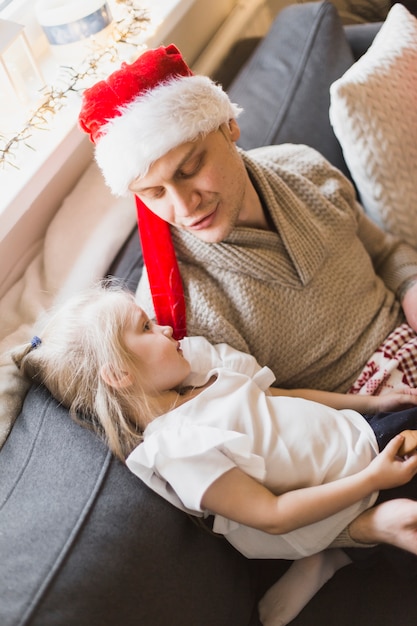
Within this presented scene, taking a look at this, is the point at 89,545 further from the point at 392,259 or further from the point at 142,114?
the point at 392,259

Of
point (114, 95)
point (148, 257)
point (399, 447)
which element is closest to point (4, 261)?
point (148, 257)

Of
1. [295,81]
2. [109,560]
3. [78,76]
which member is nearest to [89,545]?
[109,560]

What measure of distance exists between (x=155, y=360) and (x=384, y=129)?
76 centimetres

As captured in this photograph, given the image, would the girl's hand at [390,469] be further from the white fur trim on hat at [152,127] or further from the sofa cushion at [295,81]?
the sofa cushion at [295,81]

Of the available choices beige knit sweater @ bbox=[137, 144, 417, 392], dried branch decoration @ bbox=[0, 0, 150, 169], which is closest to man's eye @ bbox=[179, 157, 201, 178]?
beige knit sweater @ bbox=[137, 144, 417, 392]

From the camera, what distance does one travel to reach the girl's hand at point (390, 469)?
0.96 metres

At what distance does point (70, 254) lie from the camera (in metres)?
1.36

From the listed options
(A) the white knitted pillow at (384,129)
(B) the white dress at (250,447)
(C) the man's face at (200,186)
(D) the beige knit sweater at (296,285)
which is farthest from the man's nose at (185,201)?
(A) the white knitted pillow at (384,129)

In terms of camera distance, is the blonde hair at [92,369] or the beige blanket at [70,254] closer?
the blonde hair at [92,369]

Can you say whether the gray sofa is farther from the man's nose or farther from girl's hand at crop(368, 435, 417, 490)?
the man's nose

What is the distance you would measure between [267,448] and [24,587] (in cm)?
42

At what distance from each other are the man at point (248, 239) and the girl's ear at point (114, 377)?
0.18m

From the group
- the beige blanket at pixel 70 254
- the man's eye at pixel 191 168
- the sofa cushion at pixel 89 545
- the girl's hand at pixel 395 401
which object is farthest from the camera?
the beige blanket at pixel 70 254

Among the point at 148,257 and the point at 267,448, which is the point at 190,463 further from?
the point at 148,257
